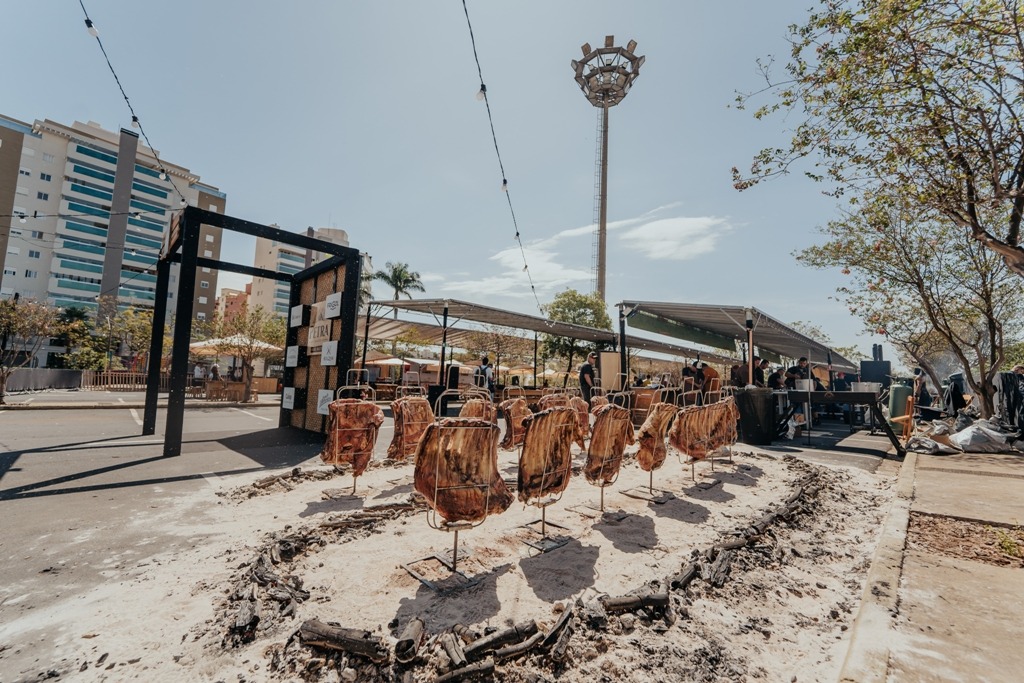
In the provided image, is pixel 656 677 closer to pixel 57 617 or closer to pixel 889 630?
pixel 889 630

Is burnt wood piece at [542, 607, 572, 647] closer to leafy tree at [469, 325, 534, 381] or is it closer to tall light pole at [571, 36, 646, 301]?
leafy tree at [469, 325, 534, 381]

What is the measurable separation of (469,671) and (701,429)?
16.7ft

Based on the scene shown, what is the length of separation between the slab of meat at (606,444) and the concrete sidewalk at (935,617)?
→ 2192 mm

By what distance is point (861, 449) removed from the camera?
9453mm

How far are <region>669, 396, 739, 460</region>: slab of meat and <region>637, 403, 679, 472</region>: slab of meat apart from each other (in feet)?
1.65

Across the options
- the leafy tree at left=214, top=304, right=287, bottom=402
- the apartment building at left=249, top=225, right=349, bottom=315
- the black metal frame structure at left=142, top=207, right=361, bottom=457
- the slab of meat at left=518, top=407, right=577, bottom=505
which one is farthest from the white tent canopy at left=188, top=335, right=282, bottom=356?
the apartment building at left=249, top=225, right=349, bottom=315

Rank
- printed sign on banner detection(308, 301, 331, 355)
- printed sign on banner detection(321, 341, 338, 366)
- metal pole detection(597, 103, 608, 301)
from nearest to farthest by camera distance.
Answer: printed sign on banner detection(321, 341, 338, 366) < printed sign on banner detection(308, 301, 331, 355) < metal pole detection(597, 103, 608, 301)

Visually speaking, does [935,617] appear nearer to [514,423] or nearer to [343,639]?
[343,639]

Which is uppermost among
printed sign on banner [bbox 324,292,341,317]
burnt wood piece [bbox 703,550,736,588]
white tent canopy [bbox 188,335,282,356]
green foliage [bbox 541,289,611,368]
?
green foliage [bbox 541,289,611,368]

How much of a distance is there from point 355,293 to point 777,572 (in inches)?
304

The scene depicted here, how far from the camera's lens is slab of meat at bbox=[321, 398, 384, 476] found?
4891 mm

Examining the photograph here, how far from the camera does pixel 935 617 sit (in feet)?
7.87

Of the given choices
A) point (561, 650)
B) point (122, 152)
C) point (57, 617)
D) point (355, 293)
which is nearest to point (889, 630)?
point (561, 650)

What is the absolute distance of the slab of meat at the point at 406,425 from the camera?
553 cm
